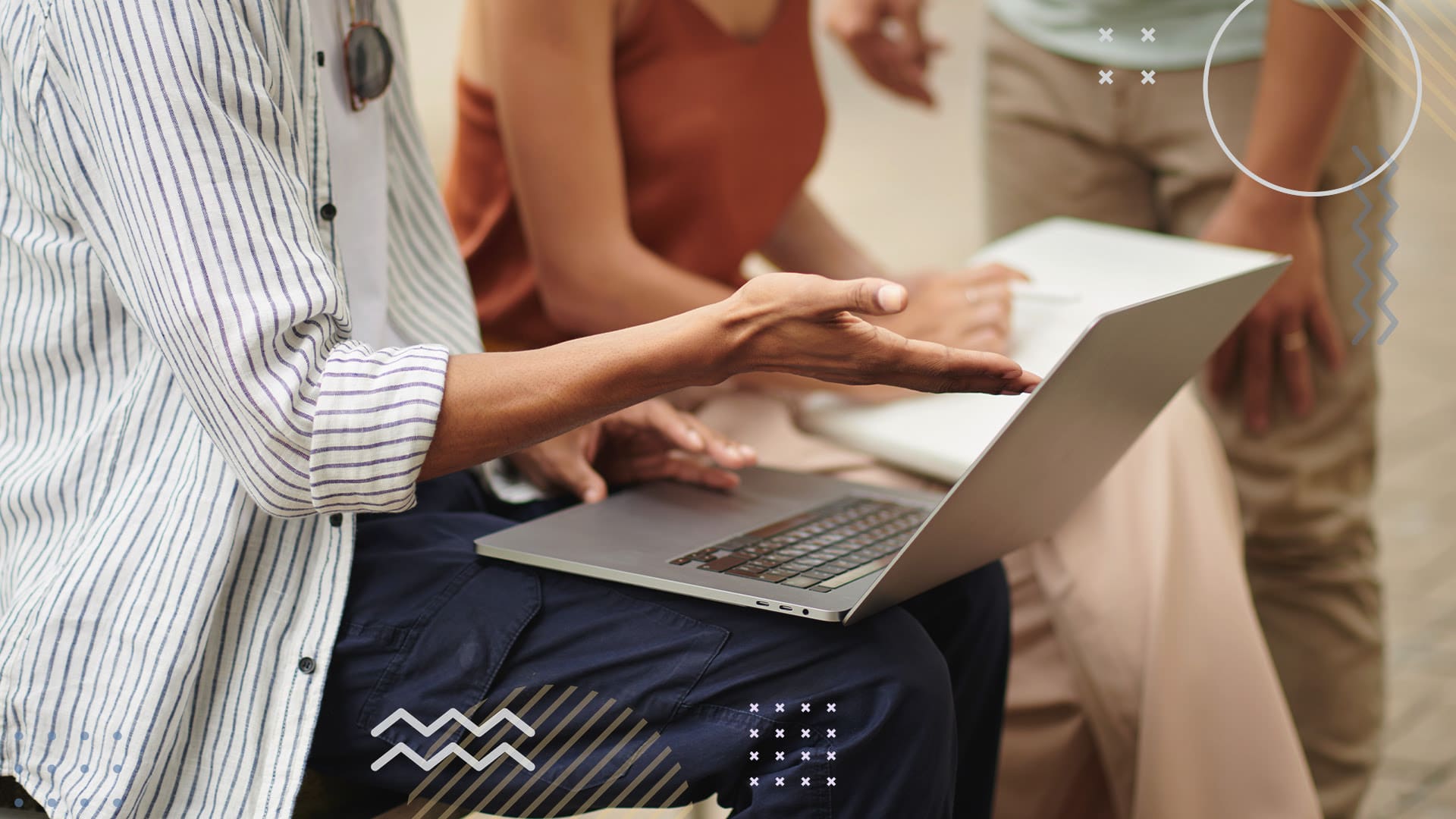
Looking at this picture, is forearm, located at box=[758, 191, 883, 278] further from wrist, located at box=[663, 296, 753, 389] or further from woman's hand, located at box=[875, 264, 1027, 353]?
wrist, located at box=[663, 296, 753, 389]

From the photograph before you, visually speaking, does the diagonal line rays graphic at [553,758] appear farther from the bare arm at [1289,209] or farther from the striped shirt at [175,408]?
the bare arm at [1289,209]

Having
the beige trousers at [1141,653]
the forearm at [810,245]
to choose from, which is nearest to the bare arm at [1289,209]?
the beige trousers at [1141,653]

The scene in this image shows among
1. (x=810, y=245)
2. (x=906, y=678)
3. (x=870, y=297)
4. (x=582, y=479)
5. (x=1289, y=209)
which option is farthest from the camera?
(x=810, y=245)

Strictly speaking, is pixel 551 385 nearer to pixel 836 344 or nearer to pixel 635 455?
pixel 836 344

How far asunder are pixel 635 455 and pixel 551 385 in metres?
0.30

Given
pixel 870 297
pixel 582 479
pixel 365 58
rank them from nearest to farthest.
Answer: pixel 870 297 < pixel 365 58 < pixel 582 479

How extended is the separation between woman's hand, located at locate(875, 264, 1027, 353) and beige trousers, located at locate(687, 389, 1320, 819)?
4.6 inches

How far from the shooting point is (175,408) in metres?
0.70

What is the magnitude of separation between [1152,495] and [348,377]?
2.17ft

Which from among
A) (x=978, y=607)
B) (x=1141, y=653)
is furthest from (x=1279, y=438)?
(x=978, y=607)

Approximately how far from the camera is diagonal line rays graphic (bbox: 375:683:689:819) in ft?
2.17

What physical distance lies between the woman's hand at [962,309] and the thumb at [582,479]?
276 mm

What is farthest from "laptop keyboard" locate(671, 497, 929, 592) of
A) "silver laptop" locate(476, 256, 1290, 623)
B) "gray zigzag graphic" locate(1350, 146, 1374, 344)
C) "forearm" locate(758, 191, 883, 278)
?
"gray zigzag graphic" locate(1350, 146, 1374, 344)

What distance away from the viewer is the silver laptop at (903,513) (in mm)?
619
